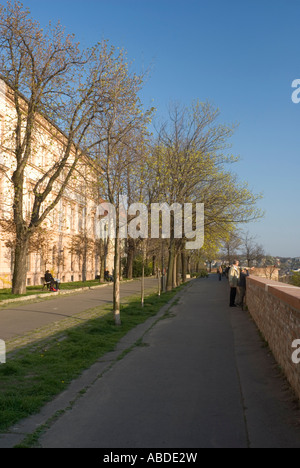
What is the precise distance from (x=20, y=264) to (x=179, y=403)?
18.1 m

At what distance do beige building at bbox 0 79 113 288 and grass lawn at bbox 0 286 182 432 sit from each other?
36.9 ft

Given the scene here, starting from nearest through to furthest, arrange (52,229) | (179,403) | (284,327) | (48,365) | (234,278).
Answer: (179,403) < (284,327) < (48,365) < (234,278) < (52,229)

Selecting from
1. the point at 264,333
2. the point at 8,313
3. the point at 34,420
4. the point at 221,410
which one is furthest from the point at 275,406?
the point at 8,313

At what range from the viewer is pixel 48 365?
26.0 ft

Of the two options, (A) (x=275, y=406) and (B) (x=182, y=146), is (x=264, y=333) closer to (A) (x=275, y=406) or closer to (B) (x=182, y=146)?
(A) (x=275, y=406)

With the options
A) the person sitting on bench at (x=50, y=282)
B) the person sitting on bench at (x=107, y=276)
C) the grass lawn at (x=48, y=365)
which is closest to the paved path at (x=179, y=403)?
the grass lawn at (x=48, y=365)

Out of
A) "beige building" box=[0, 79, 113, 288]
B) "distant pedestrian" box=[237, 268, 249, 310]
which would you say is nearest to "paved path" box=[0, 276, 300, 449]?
"distant pedestrian" box=[237, 268, 249, 310]

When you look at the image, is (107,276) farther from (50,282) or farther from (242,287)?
(242,287)

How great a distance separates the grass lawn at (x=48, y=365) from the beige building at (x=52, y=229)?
11.3 meters

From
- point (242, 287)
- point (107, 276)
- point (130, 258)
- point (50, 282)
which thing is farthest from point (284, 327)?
point (130, 258)

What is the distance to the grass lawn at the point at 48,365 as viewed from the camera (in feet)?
18.1

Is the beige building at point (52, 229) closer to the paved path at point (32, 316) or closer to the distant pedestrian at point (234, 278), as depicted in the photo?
→ the paved path at point (32, 316)

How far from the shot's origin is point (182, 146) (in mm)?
29812

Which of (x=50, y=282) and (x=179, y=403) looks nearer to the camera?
(x=179, y=403)
